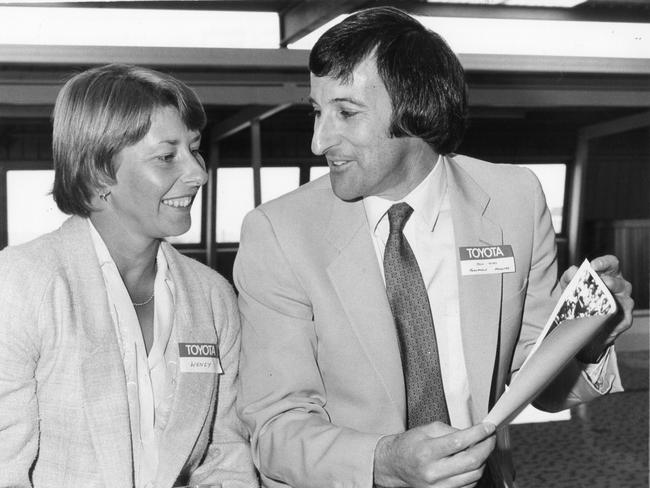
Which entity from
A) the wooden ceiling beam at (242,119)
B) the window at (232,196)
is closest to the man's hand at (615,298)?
the wooden ceiling beam at (242,119)

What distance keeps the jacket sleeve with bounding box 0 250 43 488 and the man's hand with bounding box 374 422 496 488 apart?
26.7 inches

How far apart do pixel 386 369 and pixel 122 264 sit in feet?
1.94

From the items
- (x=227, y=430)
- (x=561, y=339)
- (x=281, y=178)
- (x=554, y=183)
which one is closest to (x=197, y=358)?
(x=227, y=430)

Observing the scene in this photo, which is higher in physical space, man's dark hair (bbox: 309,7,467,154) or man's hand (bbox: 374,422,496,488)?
man's dark hair (bbox: 309,7,467,154)

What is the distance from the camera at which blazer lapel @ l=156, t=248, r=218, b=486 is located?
1.65 m

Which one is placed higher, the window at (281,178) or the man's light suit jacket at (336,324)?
the window at (281,178)

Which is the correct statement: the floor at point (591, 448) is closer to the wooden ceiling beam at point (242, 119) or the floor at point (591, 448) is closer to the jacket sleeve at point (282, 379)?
the jacket sleeve at point (282, 379)

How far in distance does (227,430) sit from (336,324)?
0.36m

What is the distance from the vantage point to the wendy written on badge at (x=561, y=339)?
1.26 metres

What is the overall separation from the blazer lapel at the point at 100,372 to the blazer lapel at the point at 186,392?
0.27 feet

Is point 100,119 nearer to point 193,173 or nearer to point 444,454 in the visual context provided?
point 193,173

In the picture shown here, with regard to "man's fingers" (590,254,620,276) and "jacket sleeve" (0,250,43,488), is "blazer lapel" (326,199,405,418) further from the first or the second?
"jacket sleeve" (0,250,43,488)

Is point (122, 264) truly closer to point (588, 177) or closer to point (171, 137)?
point (171, 137)

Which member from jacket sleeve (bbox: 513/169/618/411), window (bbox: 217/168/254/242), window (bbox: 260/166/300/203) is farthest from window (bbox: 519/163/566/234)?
jacket sleeve (bbox: 513/169/618/411)
